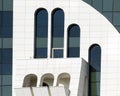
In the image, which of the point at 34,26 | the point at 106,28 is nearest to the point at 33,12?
the point at 34,26

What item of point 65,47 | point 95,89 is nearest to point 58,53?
point 65,47

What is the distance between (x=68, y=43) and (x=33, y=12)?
3.10 m

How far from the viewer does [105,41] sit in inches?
2328

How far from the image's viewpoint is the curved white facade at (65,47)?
57.6 metres

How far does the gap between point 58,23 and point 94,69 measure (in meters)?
3.86

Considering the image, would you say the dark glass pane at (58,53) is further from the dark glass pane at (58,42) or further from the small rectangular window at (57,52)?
the dark glass pane at (58,42)

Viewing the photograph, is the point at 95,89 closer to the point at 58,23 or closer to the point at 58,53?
the point at 58,53

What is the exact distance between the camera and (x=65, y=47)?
59.2 metres

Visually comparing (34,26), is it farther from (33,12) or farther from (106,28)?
(106,28)

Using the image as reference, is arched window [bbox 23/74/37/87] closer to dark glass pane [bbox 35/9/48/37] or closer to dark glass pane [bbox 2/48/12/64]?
dark glass pane [bbox 2/48/12/64]

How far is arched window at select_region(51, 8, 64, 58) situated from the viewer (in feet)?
195

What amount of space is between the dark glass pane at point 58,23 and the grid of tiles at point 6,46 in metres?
2.86

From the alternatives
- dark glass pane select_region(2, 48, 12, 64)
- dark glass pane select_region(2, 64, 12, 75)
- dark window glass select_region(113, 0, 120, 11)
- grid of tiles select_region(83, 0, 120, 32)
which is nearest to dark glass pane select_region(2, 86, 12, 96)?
dark glass pane select_region(2, 64, 12, 75)

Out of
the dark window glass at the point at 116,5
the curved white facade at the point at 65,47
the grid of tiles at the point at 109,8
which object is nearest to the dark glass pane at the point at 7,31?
the curved white facade at the point at 65,47
